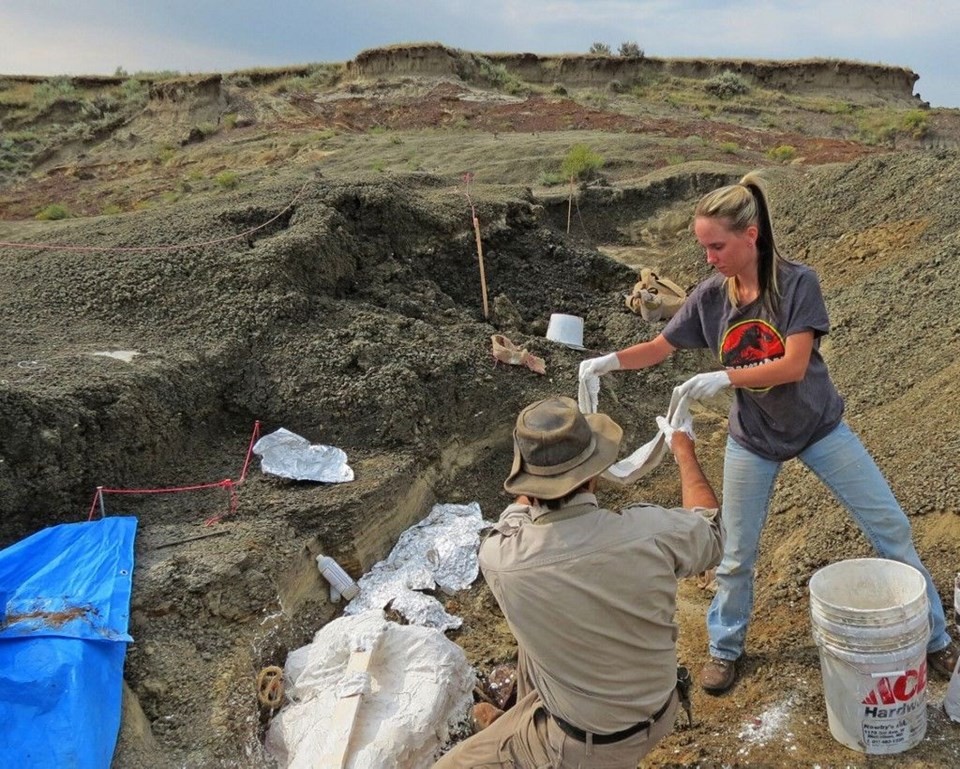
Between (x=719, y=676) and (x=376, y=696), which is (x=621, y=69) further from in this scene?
(x=376, y=696)

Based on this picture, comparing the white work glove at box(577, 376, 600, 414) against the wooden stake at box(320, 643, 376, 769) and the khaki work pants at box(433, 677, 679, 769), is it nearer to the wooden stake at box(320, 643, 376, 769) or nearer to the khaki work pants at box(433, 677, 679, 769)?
the khaki work pants at box(433, 677, 679, 769)

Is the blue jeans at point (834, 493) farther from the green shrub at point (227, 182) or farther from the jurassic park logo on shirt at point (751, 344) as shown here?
the green shrub at point (227, 182)

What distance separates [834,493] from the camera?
2832mm

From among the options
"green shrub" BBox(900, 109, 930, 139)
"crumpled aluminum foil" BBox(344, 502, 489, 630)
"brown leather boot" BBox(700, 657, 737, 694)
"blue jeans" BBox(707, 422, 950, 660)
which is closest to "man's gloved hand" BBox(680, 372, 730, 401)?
"blue jeans" BBox(707, 422, 950, 660)

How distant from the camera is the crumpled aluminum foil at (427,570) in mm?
4293

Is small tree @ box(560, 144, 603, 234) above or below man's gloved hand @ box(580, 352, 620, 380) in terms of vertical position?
above

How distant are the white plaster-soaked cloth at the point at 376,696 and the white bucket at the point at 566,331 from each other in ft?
12.5

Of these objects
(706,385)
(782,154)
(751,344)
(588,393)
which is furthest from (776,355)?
(782,154)

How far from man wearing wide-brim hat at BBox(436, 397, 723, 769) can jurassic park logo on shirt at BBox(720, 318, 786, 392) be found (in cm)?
75

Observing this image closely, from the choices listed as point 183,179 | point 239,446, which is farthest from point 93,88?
point 239,446

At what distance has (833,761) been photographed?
2.71m

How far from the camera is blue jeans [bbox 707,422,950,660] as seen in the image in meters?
2.72

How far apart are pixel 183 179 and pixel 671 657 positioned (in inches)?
721

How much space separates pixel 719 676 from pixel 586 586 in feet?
4.99
